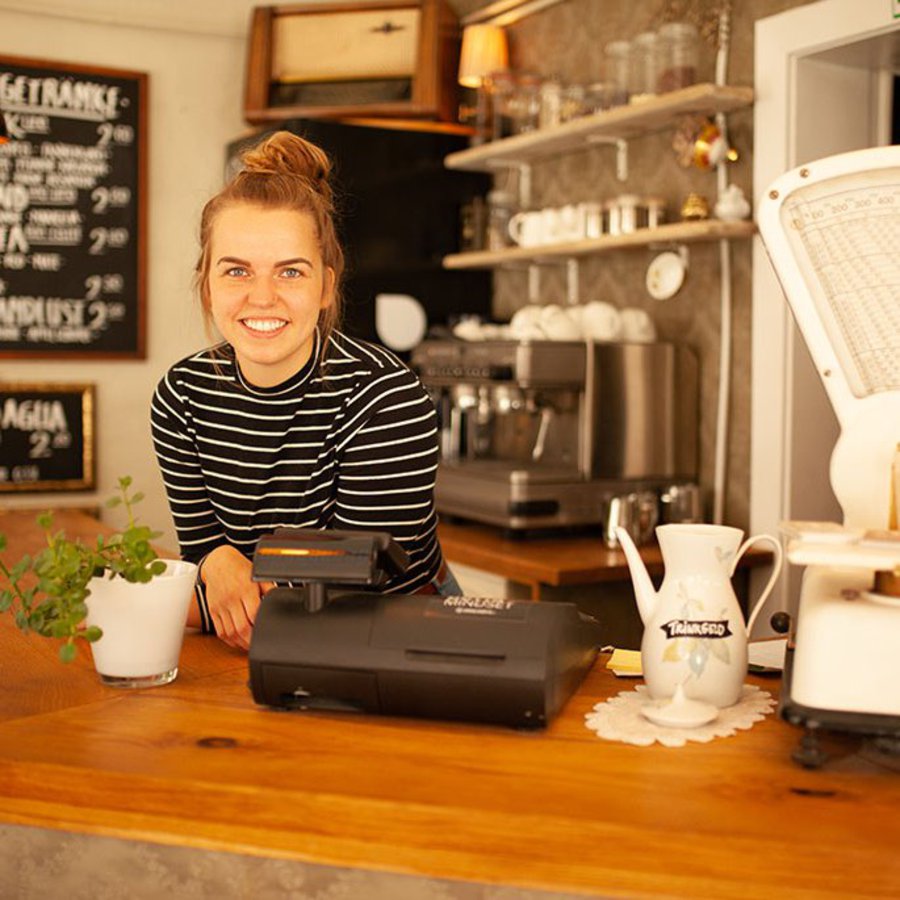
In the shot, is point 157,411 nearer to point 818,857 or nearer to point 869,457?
point 869,457

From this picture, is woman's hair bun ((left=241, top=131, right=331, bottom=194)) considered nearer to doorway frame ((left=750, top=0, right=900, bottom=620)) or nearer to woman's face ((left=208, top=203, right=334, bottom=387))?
woman's face ((left=208, top=203, right=334, bottom=387))

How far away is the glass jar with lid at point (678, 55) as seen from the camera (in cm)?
330

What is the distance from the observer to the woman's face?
1.64 meters

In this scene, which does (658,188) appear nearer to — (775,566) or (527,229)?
(527,229)

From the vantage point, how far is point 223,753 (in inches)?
45.8

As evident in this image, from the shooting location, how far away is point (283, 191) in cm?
166

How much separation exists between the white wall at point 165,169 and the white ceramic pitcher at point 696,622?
3.35 m

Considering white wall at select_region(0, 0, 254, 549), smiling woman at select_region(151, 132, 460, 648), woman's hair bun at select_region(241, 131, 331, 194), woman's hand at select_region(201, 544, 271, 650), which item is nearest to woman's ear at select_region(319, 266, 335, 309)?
smiling woman at select_region(151, 132, 460, 648)

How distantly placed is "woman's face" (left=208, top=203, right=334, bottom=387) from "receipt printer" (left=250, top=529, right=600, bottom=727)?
0.43 meters

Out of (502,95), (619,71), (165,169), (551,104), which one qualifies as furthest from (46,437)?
(619,71)

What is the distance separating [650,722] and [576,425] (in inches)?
87.7

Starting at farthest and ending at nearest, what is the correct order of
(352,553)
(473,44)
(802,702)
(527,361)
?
(473,44), (527,361), (352,553), (802,702)

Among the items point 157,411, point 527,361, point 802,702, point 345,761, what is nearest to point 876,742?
point 802,702

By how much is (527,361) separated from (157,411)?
154 centimetres
